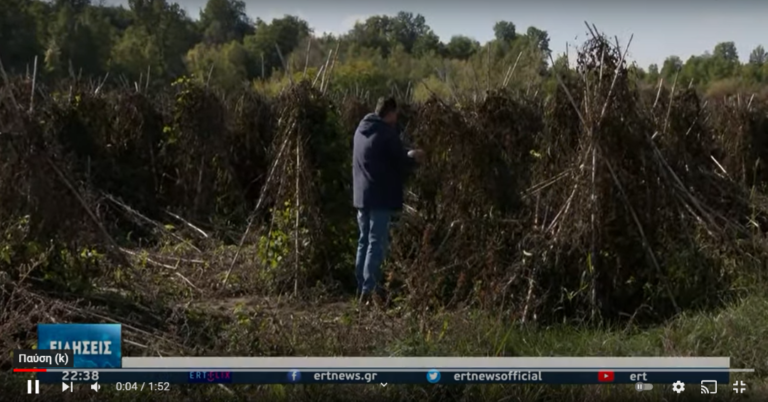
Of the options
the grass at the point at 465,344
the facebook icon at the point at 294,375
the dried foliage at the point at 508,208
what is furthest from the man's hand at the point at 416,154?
the facebook icon at the point at 294,375

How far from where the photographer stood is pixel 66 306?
5.25 metres

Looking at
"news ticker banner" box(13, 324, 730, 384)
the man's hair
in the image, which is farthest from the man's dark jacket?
"news ticker banner" box(13, 324, 730, 384)

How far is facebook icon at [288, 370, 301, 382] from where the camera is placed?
4484 millimetres

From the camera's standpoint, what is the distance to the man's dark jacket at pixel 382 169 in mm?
6426

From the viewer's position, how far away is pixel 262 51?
13.3 m

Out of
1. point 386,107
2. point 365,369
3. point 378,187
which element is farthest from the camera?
point 386,107

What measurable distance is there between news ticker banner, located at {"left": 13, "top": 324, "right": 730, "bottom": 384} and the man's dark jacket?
2073mm

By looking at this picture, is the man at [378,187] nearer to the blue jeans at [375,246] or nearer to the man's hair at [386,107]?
the blue jeans at [375,246]

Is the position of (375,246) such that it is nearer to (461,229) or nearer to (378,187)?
(378,187)

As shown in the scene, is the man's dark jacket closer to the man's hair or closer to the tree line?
the man's hair

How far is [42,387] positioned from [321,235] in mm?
2888

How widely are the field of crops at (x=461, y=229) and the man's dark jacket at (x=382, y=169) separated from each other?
7.0 inches

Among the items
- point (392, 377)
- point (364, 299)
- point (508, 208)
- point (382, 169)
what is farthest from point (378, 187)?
point (392, 377)

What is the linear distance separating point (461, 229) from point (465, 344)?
1.36m
